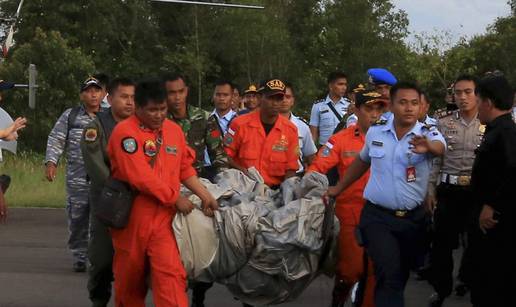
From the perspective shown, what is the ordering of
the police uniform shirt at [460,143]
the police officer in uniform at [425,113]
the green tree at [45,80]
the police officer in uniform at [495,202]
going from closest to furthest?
the police officer in uniform at [495,202] → the police uniform shirt at [460,143] → the police officer in uniform at [425,113] → the green tree at [45,80]

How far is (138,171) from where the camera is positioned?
720 centimetres

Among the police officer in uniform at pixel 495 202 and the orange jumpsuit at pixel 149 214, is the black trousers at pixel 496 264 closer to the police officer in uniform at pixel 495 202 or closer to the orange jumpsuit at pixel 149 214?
the police officer in uniform at pixel 495 202

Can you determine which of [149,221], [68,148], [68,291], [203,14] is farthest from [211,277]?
[203,14]

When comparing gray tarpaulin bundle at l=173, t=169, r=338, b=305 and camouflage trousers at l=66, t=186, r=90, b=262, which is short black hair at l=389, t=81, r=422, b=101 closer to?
gray tarpaulin bundle at l=173, t=169, r=338, b=305

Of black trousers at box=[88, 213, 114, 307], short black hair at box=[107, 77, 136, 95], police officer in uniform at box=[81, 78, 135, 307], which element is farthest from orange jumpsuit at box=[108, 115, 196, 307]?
short black hair at box=[107, 77, 136, 95]

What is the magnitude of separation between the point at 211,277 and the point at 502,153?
2095 millimetres

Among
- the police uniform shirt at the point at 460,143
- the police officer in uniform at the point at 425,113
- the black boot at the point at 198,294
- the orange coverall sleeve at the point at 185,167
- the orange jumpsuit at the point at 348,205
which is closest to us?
the orange coverall sleeve at the point at 185,167

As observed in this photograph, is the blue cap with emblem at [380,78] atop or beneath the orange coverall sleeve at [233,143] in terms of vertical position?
atop

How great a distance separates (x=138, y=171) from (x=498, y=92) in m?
2.43

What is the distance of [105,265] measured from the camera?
27.1 feet

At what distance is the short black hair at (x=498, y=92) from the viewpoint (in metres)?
7.50

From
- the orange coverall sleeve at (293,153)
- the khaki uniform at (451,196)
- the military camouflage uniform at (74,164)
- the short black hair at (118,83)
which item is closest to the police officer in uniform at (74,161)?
the military camouflage uniform at (74,164)

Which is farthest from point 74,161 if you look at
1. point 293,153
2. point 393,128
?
point 393,128

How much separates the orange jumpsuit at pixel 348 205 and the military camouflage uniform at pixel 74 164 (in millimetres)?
3229
